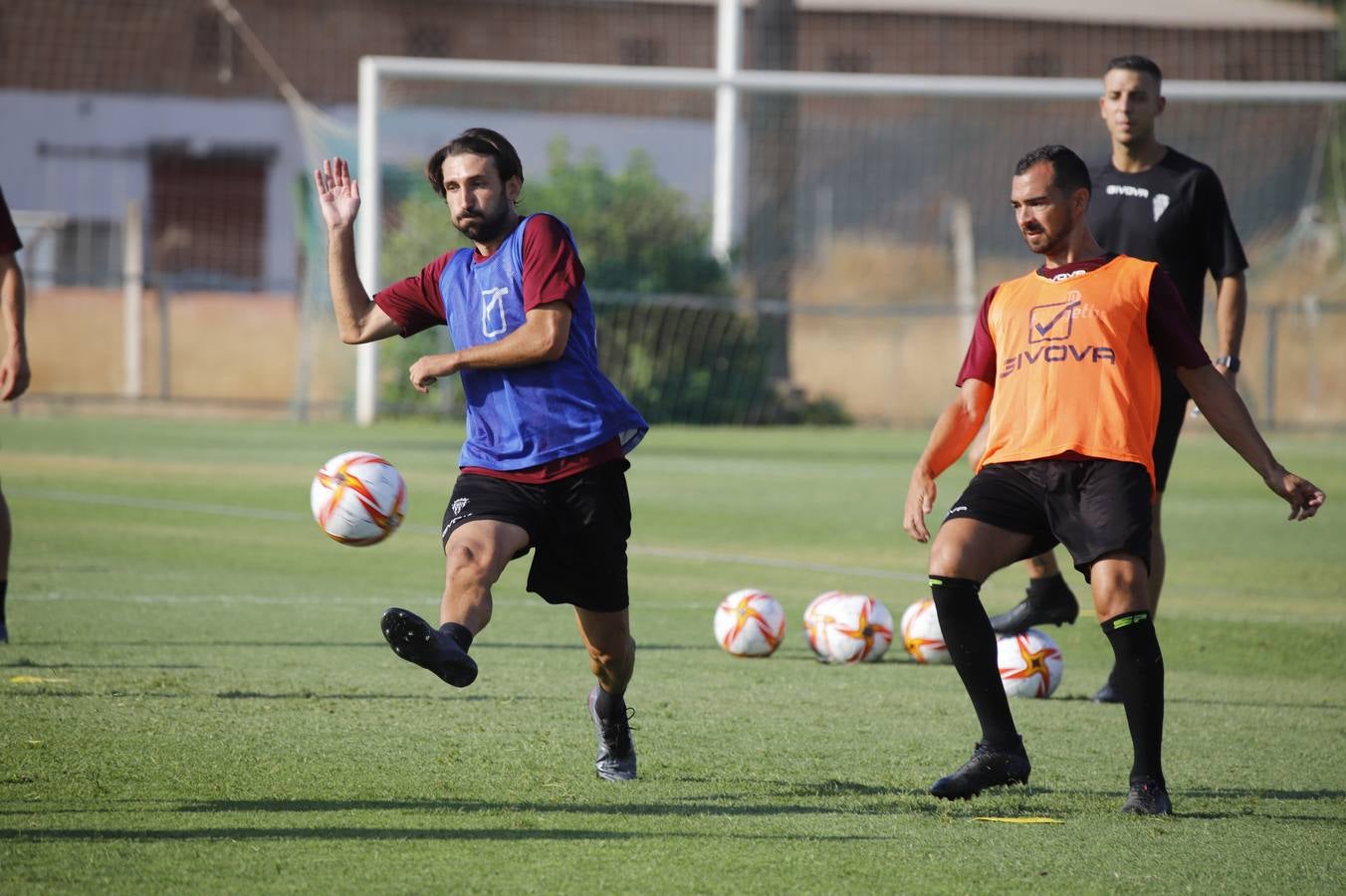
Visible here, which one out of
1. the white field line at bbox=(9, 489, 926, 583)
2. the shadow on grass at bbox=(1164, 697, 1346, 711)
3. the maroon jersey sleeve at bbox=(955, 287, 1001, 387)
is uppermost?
Result: the maroon jersey sleeve at bbox=(955, 287, 1001, 387)

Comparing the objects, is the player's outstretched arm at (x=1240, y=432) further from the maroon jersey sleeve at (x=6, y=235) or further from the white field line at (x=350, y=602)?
the maroon jersey sleeve at (x=6, y=235)

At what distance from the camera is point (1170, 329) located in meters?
5.39

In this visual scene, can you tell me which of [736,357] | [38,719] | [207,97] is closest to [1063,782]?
[38,719]

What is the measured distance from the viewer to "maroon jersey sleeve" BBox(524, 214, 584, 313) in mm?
5352

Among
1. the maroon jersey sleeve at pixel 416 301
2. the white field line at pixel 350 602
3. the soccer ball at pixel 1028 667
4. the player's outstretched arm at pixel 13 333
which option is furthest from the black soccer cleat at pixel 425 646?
the white field line at pixel 350 602

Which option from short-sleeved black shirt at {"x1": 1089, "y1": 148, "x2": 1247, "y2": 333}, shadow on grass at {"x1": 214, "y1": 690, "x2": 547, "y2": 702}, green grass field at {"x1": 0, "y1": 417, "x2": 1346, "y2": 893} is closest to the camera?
green grass field at {"x1": 0, "y1": 417, "x2": 1346, "y2": 893}

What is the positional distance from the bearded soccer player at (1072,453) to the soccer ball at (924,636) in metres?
2.58

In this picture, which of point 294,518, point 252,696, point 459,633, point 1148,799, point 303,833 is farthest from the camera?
point 294,518

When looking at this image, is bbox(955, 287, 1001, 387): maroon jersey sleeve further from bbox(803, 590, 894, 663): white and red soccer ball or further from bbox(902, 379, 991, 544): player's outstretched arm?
bbox(803, 590, 894, 663): white and red soccer ball

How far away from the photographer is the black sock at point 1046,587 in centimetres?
772

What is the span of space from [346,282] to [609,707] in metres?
1.64

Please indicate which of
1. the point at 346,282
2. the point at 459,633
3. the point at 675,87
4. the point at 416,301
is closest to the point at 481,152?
the point at 416,301

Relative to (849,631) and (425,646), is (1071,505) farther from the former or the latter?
(849,631)

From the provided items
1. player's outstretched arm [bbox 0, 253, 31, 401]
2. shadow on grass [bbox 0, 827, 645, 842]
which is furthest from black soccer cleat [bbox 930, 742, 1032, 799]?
player's outstretched arm [bbox 0, 253, 31, 401]
